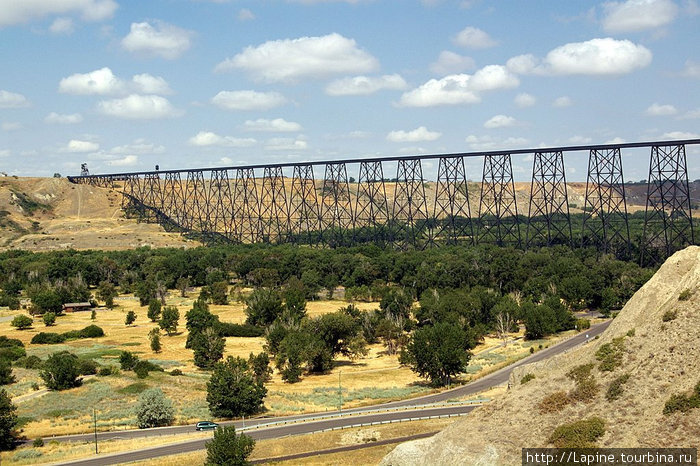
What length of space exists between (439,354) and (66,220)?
137 metres

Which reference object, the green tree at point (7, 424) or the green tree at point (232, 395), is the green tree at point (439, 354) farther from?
the green tree at point (7, 424)

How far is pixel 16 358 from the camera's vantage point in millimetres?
64625

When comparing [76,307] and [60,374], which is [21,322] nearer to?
[76,307]

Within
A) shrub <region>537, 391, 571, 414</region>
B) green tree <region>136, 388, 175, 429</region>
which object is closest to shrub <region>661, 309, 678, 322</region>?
shrub <region>537, 391, 571, 414</region>

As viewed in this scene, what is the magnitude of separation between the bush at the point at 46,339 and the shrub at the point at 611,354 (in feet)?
206

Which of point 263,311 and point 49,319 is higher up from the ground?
point 263,311

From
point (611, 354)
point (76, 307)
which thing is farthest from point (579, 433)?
point (76, 307)

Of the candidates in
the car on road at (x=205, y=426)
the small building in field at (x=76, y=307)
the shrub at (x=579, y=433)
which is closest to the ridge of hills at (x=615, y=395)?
the shrub at (x=579, y=433)

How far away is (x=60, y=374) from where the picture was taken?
176 feet

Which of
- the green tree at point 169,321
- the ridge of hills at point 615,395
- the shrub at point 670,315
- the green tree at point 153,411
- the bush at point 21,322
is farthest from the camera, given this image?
the bush at point 21,322

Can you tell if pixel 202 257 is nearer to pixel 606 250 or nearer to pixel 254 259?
pixel 254 259

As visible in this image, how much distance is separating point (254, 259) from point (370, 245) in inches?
791

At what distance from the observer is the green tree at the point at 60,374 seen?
53.7 m

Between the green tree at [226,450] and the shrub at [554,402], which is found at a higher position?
the shrub at [554,402]
